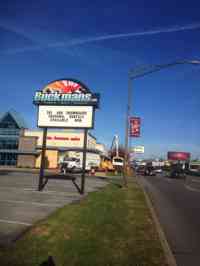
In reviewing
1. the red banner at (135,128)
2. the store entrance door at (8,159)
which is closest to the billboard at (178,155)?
the store entrance door at (8,159)

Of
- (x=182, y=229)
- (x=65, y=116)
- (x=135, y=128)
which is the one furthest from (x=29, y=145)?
(x=182, y=229)

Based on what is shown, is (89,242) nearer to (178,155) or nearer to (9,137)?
(9,137)

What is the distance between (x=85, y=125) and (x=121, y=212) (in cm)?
692

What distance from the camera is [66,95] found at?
1714 cm

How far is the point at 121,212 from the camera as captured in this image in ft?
→ 35.1

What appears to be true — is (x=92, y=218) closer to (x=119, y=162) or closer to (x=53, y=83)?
(x=53, y=83)

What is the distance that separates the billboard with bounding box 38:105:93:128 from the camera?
1681 centimetres

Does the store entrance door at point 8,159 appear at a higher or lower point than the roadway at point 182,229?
higher

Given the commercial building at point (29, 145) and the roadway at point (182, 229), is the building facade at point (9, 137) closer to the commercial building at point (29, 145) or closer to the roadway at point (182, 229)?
the commercial building at point (29, 145)

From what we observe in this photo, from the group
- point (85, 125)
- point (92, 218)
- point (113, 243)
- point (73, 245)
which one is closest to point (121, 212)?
point (92, 218)

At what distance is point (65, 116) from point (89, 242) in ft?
36.7

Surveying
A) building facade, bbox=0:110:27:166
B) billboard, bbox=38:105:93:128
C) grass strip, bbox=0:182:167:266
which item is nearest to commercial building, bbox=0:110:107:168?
building facade, bbox=0:110:27:166

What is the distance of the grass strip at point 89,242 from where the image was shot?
5.42 m

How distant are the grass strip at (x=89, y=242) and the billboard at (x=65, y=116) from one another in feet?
24.4
